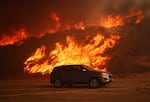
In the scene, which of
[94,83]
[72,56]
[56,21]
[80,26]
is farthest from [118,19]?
[94,83]

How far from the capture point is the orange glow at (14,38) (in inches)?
2133

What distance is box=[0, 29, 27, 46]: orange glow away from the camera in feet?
178

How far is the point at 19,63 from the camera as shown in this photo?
48844 millimetres

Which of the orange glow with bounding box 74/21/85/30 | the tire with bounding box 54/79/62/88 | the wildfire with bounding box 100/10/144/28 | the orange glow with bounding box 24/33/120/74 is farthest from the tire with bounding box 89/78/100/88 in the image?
the orange glow with bounding box 74/21/85/30

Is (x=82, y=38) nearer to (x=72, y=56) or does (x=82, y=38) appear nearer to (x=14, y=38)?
(x=72, y=56)

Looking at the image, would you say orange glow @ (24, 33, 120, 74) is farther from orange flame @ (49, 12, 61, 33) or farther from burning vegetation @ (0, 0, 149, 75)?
orange flame @ (49, 12, 61, 33)

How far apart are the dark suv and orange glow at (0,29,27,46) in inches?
977

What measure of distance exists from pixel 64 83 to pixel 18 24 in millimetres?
30596


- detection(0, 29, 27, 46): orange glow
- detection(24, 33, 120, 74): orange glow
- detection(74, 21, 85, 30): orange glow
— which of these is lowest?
detection(24, 33, 120, 74): orange glow

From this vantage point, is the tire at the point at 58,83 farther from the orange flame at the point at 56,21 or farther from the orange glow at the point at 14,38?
the orange flame at the point at 56,21

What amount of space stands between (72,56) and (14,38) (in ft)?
44.9

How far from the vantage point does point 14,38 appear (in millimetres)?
55062

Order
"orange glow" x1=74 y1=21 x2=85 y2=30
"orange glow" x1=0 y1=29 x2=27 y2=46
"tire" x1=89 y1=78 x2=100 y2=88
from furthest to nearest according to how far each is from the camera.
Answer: "orange glow" x1=0 y1=29 x2=27 y2=46
"orange glow" x1=74 y1=21 x2=85 y2=30
"tire" x1=89 y1=78 x2=100 y2=88

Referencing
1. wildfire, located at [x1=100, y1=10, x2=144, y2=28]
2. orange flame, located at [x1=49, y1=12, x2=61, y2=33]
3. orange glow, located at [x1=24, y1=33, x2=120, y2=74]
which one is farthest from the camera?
orange flame, located at [x1=49, y1=12, x2=61, y2=33]
